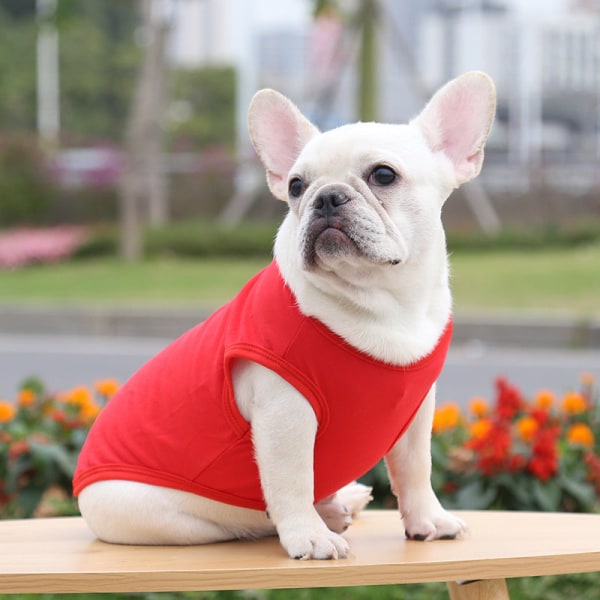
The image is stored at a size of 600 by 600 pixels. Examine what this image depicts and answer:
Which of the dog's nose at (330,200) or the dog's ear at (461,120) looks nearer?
the dog's nose at (330,200)

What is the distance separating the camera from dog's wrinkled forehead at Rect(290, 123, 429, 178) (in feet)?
7.72

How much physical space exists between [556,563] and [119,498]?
3.13 ft

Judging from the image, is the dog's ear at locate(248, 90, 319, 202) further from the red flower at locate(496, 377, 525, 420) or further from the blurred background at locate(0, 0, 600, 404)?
the blurred background at locate(0, 0, 600, 404)

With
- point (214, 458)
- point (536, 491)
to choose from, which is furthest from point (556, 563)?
point (536, 491)

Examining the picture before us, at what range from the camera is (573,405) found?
450 centimetres

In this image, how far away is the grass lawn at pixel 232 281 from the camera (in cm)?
1163

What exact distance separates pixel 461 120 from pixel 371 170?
35 cm

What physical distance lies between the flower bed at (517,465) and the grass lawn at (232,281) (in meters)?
6.49

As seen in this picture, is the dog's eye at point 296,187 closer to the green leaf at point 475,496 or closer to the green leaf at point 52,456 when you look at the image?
the green leaf at point 475,496

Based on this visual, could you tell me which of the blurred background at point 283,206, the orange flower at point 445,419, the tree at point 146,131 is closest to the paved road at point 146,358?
the blurred background at point 283,206

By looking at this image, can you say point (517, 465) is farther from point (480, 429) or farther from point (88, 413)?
point (88, 413)

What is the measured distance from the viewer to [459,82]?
256 cm

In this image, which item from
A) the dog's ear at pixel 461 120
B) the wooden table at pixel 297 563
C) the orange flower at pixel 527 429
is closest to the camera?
the wooden table at pixel 297 563

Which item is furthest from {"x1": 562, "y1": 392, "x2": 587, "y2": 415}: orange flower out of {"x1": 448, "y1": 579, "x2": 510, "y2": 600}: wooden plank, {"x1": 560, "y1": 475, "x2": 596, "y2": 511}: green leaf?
{"x1": 448, "y1": 579, "x2": 510, "y2": 600}: wooden plank
